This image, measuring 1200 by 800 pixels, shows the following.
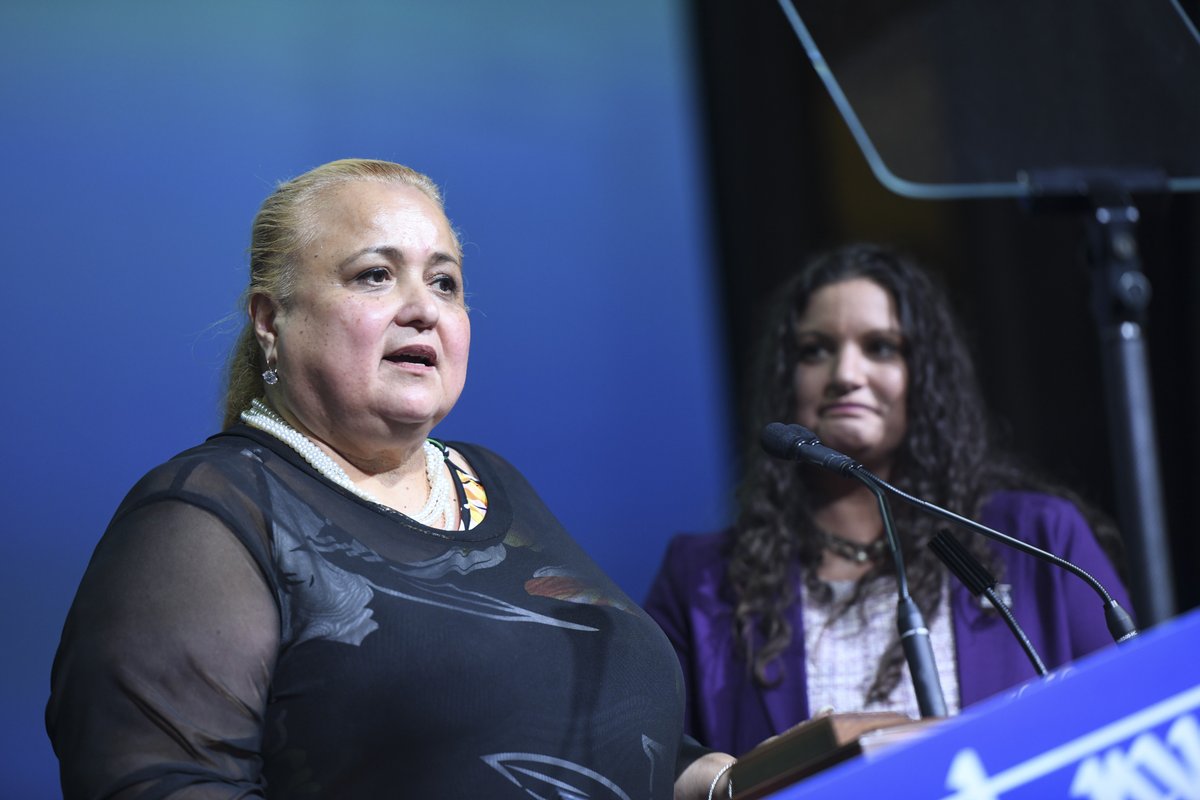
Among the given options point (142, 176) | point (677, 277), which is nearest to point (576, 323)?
point (677, 277)

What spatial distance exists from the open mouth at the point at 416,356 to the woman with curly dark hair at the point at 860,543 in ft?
3.31

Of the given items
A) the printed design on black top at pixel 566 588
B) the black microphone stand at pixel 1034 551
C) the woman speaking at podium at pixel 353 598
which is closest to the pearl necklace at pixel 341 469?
the woman speaking at podium at pixel 353 598

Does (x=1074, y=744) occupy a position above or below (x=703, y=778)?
above

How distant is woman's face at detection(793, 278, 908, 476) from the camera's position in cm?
250

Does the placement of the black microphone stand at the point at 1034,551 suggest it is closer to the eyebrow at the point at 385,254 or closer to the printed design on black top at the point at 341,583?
the printed design on black top at the point at 341,583

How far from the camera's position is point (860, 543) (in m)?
2.49

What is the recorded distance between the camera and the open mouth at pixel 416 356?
1.59m

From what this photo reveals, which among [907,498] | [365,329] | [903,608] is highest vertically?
[365,329]

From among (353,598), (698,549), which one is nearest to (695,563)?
(698,549)

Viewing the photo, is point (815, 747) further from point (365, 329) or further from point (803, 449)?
point (365, 329)

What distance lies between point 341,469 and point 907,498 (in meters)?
0.64

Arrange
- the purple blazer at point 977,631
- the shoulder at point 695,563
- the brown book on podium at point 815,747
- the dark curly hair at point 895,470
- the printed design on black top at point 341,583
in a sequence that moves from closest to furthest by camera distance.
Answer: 1. the brown book on podium at point 815,747
2. the printed design on black top at point 341,583
3. the purple blazer at point 977,631
4. the dark curly hair at point 895,470
5. the shoulder at point 695,563

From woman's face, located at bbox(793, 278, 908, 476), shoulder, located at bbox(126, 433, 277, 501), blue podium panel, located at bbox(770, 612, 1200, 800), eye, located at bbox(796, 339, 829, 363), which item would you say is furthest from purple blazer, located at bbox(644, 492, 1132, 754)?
blue podium panel, located at bbox(770, 612, 1200, 800)

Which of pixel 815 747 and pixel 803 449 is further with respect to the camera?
pixel 803 449
